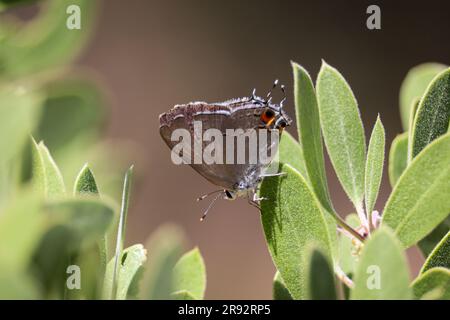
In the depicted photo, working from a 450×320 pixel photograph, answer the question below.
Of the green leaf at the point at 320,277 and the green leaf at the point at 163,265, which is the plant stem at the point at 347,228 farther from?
the green leaf at the point at 163,265

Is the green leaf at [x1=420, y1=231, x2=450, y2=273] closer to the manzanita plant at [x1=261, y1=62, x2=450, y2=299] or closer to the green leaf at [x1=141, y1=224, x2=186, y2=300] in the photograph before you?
the manzanita plant at [x1=261, y1=62, x2=450, y2=299]

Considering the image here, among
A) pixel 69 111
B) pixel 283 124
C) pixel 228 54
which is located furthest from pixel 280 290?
pixel 228 54

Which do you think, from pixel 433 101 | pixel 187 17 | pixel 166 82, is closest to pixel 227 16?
pixel 187 17

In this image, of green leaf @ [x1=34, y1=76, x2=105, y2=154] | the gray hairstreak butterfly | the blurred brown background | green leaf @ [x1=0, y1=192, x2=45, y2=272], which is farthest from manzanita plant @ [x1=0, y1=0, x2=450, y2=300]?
the blurred brown background

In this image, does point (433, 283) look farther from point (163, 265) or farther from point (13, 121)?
point (13, 121)

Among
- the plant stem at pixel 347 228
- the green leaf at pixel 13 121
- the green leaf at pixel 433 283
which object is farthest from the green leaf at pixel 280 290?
the green leaf at pixel 13 121
